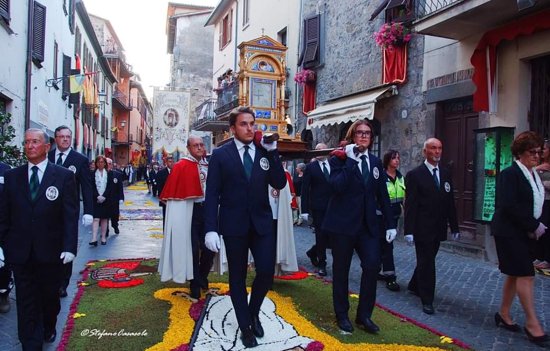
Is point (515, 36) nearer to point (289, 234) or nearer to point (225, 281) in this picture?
point (289, 234)

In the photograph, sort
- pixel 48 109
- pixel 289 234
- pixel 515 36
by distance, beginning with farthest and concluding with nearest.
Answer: pixel 48 109, pixel 515 36, pixel 289 234

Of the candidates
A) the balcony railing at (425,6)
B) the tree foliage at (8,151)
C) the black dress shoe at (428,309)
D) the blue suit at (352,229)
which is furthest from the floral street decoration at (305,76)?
the blue suit at (352,229)

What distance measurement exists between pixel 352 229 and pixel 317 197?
2858mm

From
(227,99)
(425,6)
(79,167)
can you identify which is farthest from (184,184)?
(227,99)

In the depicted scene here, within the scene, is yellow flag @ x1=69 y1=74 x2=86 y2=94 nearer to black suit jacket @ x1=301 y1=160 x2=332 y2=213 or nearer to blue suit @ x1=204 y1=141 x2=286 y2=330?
black suit jacket @ x1=301 y1=160 x2=332 y2=213

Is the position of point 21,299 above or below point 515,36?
below

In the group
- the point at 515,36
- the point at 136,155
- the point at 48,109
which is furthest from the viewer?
the point at 136,155

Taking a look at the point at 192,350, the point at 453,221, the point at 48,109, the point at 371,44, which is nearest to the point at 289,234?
the point at 453,221

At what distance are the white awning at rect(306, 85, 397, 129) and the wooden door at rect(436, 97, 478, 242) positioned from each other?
5.41ft

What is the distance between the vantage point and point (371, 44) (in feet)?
42.4

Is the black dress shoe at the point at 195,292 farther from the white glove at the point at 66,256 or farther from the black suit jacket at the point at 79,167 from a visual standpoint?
the white glove at the point at 66,256

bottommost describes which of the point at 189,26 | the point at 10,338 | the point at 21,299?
the point at 10,338

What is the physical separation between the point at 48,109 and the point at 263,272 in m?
14.8

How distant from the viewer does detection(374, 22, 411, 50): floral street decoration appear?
11.2 m
